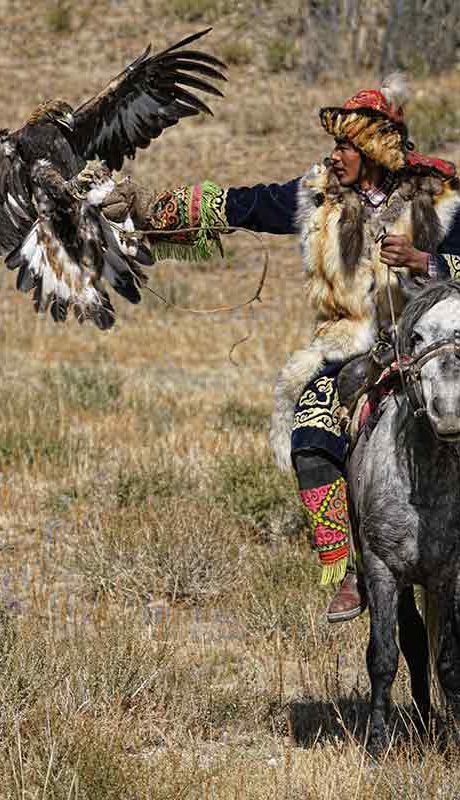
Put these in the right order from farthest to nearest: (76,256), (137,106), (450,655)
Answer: (137,106), (76,256), (450,655)

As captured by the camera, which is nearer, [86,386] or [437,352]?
[437,352]

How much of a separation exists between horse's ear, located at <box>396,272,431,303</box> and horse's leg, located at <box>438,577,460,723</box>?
93 centimetres

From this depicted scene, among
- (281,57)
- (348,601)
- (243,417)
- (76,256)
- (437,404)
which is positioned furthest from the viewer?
(281,57)

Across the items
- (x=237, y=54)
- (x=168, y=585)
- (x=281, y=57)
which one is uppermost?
(x=237, y=54)

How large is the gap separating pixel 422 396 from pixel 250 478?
4141mm

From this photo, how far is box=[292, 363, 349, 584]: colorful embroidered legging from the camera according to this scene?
4.77 metres

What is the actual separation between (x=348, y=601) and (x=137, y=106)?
2.47m

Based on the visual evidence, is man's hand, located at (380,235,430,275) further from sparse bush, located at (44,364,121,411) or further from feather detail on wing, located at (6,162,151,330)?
sparse bush, located at (44,364,121,411)

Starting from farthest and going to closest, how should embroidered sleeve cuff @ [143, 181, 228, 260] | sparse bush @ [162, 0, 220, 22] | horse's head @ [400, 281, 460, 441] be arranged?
sparse bush @ [162, 0, 220, 22] < embroidered sleeve cuff @ [143, 181, 228, 260] < horse's head @ [400, 281, 460, 441]

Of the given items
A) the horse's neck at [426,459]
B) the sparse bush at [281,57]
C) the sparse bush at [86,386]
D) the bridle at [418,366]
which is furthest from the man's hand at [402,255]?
the sparse bush at [281,57]

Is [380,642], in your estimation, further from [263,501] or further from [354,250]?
[263,501]

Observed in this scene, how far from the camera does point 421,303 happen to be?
4156 mm

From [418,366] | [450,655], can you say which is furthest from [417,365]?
[450,655]

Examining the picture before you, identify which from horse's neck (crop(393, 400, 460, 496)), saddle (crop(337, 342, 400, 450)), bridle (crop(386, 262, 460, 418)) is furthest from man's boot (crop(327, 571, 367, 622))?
bridle (crop(386, 262, 460, 418))
